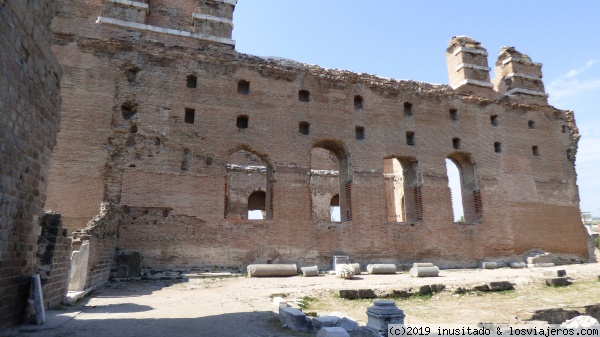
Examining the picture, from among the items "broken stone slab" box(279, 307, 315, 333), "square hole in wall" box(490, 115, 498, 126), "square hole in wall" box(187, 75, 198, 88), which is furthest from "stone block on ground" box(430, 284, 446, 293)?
"square hole in wall" box(490, 115, 498, 126)

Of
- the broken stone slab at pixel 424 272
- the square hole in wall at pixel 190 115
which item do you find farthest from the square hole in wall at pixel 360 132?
the square hole in wall at pixel 190 115

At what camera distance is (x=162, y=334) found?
4590 mm

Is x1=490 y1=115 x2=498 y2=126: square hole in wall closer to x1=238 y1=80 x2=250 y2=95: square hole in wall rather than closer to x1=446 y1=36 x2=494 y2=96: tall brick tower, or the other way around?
x1=446 y1=36 x2=494 y2=96: tall brick tower

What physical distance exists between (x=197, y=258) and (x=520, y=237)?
12978mm

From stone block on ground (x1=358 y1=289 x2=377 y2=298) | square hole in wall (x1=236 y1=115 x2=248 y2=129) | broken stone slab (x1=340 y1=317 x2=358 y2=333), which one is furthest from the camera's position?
square hole in wall (x1=236 y1=115 x2=248 y2=129)

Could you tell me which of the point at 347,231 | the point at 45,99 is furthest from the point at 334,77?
the point at 45,99

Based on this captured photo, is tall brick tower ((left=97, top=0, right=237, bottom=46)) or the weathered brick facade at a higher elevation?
tall brick tower ((left=97, top=0, right=237, bottom=46))

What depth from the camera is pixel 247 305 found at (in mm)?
6898

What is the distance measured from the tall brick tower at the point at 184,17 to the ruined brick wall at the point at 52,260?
10565 mm

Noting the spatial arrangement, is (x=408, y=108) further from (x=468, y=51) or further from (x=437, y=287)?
(x=437, y=287)

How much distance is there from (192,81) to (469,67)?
42.2 feet

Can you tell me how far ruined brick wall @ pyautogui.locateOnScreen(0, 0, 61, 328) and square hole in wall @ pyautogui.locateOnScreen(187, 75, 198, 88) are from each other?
8.05 m

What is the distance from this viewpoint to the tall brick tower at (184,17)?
14747 mm

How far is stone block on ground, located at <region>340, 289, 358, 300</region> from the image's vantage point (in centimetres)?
840
